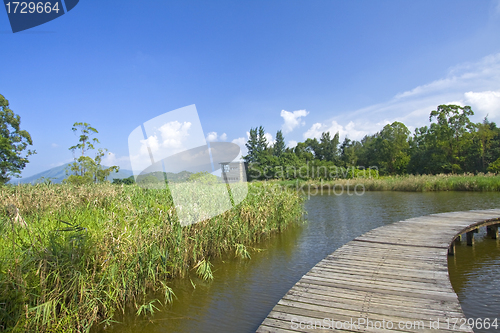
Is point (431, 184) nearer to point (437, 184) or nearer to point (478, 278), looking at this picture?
point (437, 184)

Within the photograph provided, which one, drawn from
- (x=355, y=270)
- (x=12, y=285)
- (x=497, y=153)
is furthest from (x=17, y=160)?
(x=497, y=153)

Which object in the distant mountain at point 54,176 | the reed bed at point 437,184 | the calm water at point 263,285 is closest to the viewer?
the calm water at point 263,285

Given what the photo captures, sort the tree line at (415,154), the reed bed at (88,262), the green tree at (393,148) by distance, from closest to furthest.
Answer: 1. the reed bed at (88,262)
2. the tree line at (415,154)
3. the green tree at (393,148)

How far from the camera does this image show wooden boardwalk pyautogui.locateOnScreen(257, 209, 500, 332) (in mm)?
2771

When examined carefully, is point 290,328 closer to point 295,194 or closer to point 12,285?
point 12,285

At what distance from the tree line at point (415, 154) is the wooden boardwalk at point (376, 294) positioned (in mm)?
26325

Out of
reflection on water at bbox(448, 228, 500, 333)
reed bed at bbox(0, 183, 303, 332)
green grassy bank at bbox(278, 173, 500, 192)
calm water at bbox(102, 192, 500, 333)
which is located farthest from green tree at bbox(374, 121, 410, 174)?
reed bed at bbox(0, 183, 303, 332)

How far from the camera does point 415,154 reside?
36.8m

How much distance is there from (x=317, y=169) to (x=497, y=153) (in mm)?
18831

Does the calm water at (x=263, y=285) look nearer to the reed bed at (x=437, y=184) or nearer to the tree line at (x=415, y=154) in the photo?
the reed bed at (x=437, y=184)

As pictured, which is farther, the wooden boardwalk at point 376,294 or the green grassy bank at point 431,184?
the green grassy bank at point 431,184

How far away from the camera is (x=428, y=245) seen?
5434 millimetres

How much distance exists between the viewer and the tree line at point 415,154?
103ft

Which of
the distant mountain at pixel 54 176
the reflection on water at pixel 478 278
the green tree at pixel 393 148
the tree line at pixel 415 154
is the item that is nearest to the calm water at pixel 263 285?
the reflection on water at pixel 478 278
